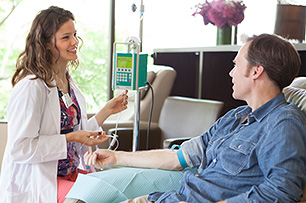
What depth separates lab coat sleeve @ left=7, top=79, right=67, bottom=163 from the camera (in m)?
1.78

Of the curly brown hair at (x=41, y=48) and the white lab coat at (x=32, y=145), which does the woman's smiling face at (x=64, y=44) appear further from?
the white lab coat at (x=32, y=145)

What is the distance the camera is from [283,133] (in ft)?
4.18

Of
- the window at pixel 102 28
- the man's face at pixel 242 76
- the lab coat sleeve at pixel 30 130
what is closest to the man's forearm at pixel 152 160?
the lab coat sleeve at pixel 30 130

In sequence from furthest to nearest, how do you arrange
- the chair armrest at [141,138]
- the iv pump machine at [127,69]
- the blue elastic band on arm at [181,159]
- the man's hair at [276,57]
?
1. the chair armrest at [141,138]
2. the iv pump machine at [127,69]
3. the blue elastic band on arm at [181,159]
4. the man's hair at [276,57]

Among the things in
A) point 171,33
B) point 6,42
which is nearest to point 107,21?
point 171,33

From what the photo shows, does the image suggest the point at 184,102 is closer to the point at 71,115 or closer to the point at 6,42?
the point at 71,115

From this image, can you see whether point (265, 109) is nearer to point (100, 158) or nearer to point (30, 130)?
point (100, 158)

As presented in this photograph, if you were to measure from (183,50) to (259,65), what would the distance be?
2.01m

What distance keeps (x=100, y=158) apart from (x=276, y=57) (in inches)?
33.2

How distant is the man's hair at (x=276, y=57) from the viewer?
4.50ft

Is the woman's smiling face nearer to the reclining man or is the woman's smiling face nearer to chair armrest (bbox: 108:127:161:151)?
the reclining man

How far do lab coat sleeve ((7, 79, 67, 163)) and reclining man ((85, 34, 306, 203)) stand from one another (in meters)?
0.50

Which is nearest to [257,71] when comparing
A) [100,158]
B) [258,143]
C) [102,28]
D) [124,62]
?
[258,143]

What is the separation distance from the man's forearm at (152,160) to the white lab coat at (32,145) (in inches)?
10.4
